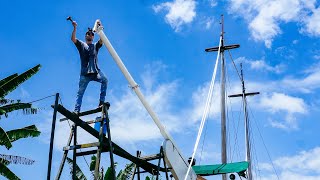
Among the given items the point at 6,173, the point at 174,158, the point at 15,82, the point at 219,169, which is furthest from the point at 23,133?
the point at 174,158

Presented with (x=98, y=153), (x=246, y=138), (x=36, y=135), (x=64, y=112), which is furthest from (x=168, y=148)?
(x=246, y=138)

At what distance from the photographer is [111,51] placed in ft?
39.0

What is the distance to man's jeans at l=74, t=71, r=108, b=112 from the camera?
11344 mm

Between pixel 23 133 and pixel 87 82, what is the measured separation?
10.5 m

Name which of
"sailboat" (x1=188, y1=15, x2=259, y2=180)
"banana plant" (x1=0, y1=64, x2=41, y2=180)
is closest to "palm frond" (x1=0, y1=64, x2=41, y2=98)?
"banana plant" (x1=0, y1=64, x2=41, y2=180)

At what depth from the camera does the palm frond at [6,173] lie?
2044cm

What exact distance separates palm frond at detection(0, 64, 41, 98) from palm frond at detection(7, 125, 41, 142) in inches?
65.3

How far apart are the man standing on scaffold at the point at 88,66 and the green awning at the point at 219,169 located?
6432 mm

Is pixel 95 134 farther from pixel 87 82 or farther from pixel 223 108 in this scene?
pixel 223 108

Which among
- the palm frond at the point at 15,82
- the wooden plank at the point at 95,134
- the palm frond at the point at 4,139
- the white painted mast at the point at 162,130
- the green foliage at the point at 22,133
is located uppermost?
the palm frond at the point at 15,82

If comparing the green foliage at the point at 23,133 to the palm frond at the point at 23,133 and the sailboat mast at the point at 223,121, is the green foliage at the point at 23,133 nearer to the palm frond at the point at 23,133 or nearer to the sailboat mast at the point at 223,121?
the palm frond at the point at 23,133

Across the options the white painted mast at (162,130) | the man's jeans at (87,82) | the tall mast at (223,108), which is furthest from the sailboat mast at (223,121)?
the man's jeans at (87,82)

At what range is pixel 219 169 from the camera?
16.8 m

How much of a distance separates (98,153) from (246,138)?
110ft
